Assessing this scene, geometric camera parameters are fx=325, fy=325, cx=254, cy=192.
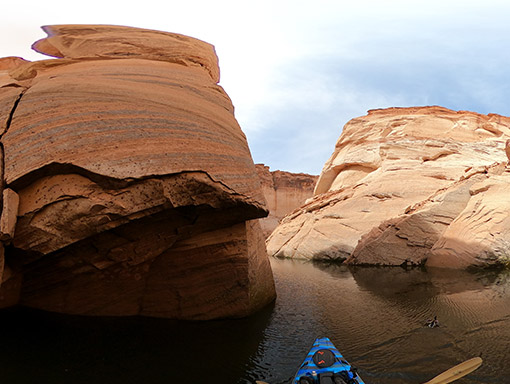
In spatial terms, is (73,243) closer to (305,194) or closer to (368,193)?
(368,193)

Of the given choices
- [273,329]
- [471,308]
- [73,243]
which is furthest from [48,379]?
[471,308]

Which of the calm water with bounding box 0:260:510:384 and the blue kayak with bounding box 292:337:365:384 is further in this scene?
the calm water with bounding box 0:260:510:384

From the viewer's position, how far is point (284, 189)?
54.8m

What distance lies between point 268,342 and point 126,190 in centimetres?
385

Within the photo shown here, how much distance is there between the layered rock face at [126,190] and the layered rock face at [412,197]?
30.8 feet

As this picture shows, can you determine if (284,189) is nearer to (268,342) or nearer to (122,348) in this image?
(268,342)

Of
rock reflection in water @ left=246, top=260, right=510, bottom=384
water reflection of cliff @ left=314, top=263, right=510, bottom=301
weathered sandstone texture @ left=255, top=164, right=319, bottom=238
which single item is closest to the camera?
rock reflection in water @ left=246, top=260, right=510, bottom=384

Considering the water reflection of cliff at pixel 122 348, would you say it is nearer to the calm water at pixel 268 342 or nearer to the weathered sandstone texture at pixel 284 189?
the calm water at pixel 268 342

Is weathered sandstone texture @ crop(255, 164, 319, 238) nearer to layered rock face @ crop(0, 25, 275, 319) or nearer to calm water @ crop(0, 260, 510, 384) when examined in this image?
calm water @ crop(0, 260, 510, 384)

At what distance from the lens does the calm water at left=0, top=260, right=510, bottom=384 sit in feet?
16.1

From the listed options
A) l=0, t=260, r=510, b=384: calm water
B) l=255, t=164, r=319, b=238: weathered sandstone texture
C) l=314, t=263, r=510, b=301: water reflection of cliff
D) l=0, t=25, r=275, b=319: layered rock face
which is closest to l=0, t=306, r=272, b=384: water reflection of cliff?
l=0, t=260, r=510, b=384: calm water

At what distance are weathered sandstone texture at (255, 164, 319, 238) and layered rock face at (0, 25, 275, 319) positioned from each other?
44626 millimetres

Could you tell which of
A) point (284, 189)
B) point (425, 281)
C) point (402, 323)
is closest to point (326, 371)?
→ point (402, 323)

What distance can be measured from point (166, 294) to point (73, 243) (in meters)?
2.44
